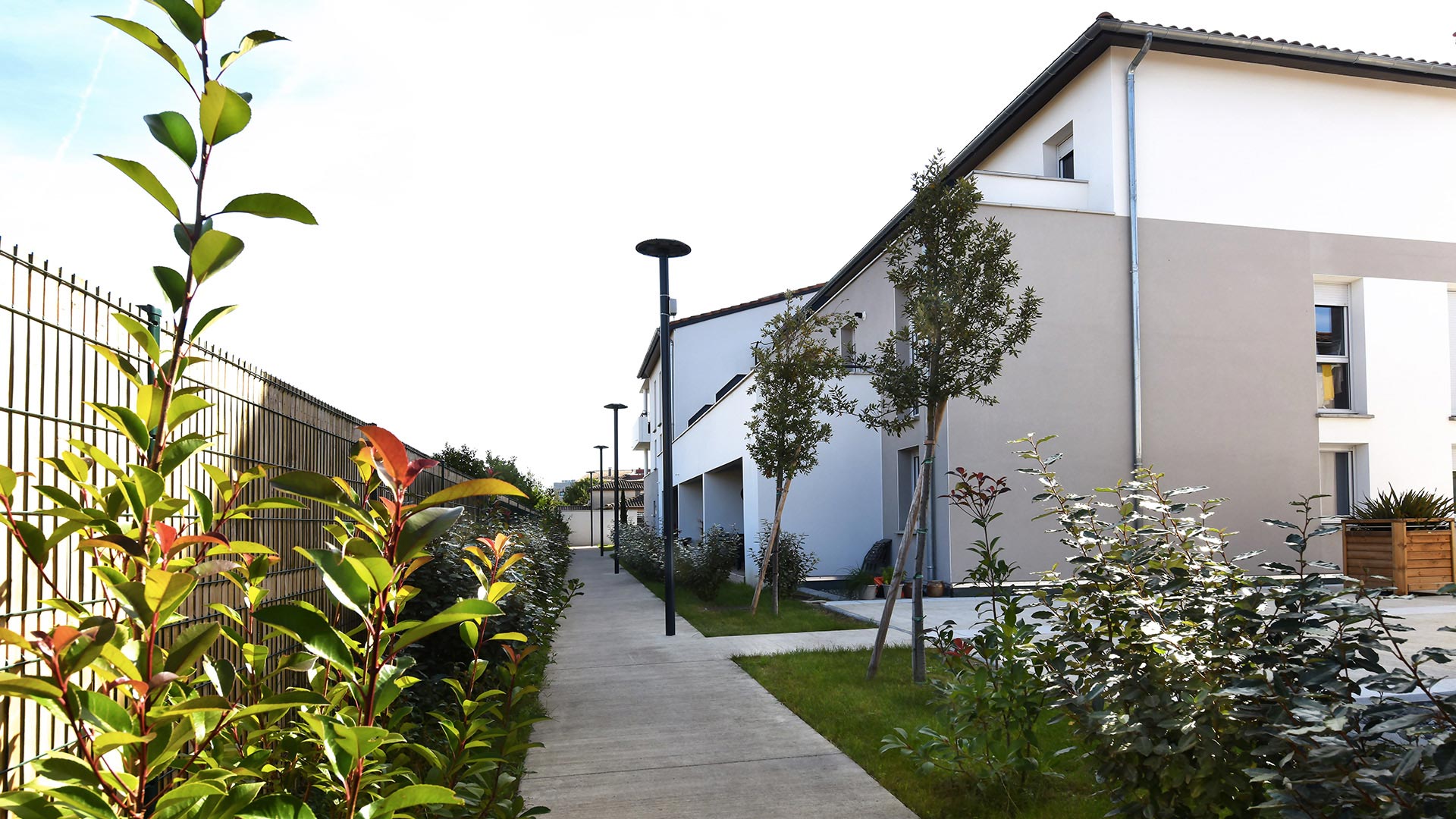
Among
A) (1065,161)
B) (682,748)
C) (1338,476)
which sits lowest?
(682,748)

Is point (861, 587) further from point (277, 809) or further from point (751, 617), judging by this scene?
point (277, 809)

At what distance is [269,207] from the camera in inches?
57.2

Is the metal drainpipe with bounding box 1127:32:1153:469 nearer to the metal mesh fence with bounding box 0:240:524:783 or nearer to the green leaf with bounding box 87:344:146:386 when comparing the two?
the metal mesh fence with bounding box 0:240:524:783

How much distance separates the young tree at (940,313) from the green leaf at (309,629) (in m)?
5.58

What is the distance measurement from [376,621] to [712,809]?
2968 millimetres

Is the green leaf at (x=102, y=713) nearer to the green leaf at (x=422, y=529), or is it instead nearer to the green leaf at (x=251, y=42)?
the green leaf at (x=422, y=529)

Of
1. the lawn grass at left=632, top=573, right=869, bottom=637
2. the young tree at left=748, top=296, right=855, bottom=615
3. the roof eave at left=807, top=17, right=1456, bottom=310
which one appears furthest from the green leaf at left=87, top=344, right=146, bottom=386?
the roof eave at left=807, top=17, right=1456, bottom=310

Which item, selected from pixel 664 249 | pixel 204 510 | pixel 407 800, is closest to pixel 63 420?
pixel 204 510

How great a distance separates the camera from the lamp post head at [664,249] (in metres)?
9.59

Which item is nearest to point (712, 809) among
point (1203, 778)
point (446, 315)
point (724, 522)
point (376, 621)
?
point (1203, 778)

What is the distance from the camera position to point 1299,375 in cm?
1276

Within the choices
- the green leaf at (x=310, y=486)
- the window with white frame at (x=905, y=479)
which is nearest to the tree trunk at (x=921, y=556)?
the green leaf at (x=310, y=486)

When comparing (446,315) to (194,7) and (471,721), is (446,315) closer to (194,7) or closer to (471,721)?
(471,721)

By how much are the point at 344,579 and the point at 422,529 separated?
16 centimetres
